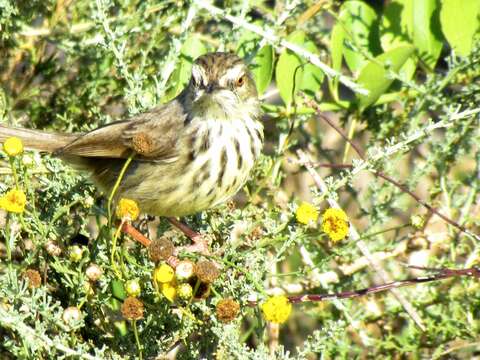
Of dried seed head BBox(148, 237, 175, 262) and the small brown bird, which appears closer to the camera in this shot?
dried seed head BBox(148, 237, 175, 262)

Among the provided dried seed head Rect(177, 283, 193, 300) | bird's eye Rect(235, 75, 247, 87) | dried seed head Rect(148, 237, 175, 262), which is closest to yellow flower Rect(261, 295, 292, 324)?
dried seed head Rect(177, 283, 193, 300)

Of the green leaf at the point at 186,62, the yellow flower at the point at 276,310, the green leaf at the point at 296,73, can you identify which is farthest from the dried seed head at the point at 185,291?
the green leaf at the point at 186,62

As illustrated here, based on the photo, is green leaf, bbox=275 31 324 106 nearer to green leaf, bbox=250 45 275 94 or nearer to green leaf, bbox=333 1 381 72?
green leaf, bbox=250 45 275 94

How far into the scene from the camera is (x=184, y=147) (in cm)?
426

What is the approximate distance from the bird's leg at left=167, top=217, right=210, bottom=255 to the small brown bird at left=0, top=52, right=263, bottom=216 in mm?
89

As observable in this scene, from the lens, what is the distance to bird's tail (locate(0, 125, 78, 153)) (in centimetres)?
401

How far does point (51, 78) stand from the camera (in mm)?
4395

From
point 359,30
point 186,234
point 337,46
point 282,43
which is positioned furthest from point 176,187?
point 359,30

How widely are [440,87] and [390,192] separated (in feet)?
1.89

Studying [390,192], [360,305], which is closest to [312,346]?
[360,305]

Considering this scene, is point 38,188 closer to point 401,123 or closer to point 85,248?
point 85,248

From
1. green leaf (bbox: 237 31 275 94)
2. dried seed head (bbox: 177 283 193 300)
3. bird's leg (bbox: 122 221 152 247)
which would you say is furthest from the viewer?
green leaf (bbox: 237 31 275 94)

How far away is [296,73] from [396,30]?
61 cm

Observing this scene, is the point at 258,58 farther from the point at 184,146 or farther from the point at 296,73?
the point at 184,146
